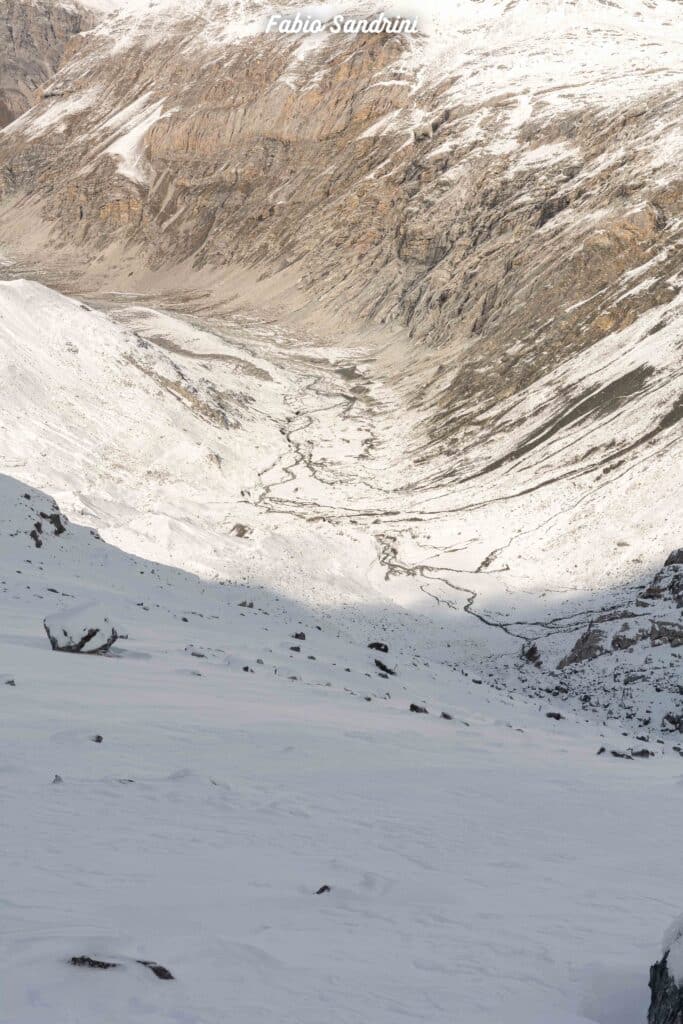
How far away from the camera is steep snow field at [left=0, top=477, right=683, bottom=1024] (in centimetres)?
370

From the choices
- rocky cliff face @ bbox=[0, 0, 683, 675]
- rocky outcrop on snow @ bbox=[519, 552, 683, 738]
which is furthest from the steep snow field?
rocky cliff face @ bbox=[0, 0, 683, 675]

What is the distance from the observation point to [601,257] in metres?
66.6

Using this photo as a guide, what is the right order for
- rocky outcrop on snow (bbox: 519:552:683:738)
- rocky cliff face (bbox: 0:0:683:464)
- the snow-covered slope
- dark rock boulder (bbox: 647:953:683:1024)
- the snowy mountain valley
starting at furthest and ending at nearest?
rocky cliff face (bbox: 0:0:683:464), the snow-covered slope, rocky outcrop on snow (bbox: 519:552:683:738), the snowy mountain valley, dark rock boulder (bbox: 647:953:683:1024)

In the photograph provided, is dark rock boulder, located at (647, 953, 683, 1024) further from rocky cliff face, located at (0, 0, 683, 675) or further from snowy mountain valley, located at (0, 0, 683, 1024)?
rocky cliff face, located at (0, 0, 683, 675)

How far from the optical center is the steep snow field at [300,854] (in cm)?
370

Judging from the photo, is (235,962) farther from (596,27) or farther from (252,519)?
(596,27)

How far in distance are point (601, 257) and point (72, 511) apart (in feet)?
151

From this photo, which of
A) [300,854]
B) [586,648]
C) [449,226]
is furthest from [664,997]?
[449,226]

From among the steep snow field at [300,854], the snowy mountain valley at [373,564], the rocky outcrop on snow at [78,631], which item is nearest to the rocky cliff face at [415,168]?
the snowy mountain valley at [373,564]

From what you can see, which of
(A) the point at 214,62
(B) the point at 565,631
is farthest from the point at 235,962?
(A) the point at 214,62

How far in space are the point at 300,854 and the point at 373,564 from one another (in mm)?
31048

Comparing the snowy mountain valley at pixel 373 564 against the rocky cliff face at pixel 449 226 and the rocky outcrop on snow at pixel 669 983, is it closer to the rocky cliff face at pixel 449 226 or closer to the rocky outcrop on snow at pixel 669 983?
the rocky outcrop on snow at pixel 669 983

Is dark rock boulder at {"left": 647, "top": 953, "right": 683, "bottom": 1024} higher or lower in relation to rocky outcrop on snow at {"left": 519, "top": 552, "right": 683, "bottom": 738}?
higher

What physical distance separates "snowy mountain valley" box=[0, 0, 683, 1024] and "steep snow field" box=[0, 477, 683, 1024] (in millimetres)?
29
